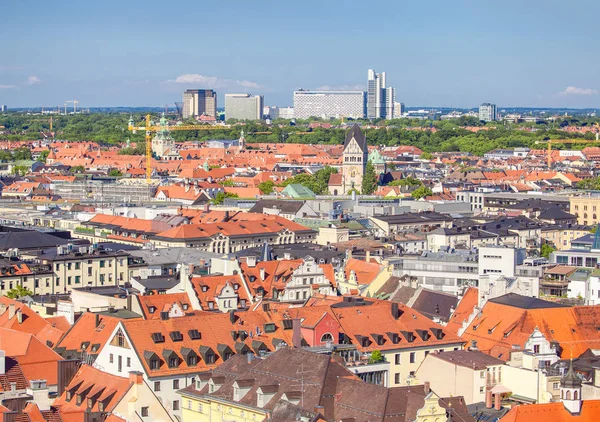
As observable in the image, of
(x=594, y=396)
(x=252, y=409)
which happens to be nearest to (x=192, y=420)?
(x=252, y=409)

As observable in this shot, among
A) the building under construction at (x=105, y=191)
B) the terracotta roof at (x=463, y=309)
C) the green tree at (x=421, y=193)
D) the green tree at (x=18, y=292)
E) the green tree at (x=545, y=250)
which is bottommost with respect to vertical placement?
the building under construction at (x=105, y=191)

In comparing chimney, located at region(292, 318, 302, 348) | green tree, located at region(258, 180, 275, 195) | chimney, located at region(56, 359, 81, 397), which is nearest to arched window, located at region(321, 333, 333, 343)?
chimney, located at region(292, 318, 302, 348)

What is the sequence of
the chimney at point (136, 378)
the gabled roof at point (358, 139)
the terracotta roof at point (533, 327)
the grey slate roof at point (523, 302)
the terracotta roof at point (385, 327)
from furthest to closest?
the gabled roof at point (358, 139)
the grey slate roof at point (523, 302)
the terracotta roof at point (533, 327)
the terracotta roof at point (385, 327)
the chimney at point (136, 378)

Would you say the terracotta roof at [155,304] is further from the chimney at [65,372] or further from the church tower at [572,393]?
the church tower at [572,393]

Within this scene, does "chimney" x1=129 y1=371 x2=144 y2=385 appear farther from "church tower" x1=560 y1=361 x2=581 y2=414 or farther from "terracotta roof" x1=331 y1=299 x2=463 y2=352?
"church tower" x1=560 y1=361 x2=581 y2=414

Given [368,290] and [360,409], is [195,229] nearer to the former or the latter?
[368,290]

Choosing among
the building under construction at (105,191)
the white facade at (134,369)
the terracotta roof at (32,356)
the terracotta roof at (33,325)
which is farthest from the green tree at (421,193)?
the terracotta roof at (32,356)

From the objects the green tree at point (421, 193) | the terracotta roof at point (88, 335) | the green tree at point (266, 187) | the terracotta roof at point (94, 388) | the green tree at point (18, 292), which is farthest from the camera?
the green tree at point (266, 187)

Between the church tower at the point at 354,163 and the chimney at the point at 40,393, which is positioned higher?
the chimney at the point at 40,393
